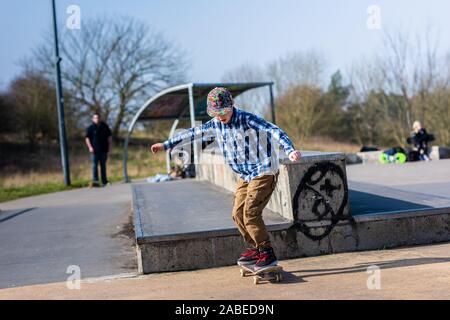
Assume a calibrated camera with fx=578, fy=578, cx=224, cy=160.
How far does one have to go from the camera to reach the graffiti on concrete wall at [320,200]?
6305 millimetres

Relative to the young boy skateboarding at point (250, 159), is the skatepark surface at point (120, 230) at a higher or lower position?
lower

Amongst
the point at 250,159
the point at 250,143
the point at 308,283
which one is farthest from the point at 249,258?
the point at 250,143

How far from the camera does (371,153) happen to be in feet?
74.2

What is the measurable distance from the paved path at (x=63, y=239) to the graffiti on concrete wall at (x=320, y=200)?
195cm

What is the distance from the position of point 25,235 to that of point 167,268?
13.8ft

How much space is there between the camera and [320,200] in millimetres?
6359

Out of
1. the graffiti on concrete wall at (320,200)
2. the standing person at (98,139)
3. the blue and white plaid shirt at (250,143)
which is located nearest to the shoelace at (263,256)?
the blue and white plaid shirt at (250,143)

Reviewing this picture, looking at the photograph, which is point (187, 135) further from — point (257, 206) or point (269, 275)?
point (269, 275)

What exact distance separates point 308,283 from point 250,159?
4.03ft

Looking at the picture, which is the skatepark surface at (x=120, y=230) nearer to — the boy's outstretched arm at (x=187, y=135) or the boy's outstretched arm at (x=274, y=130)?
the boy's outstretched arm at (x=187, y=135)

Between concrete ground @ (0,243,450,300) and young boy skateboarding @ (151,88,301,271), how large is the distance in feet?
1.22

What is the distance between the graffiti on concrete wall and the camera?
6.30m
